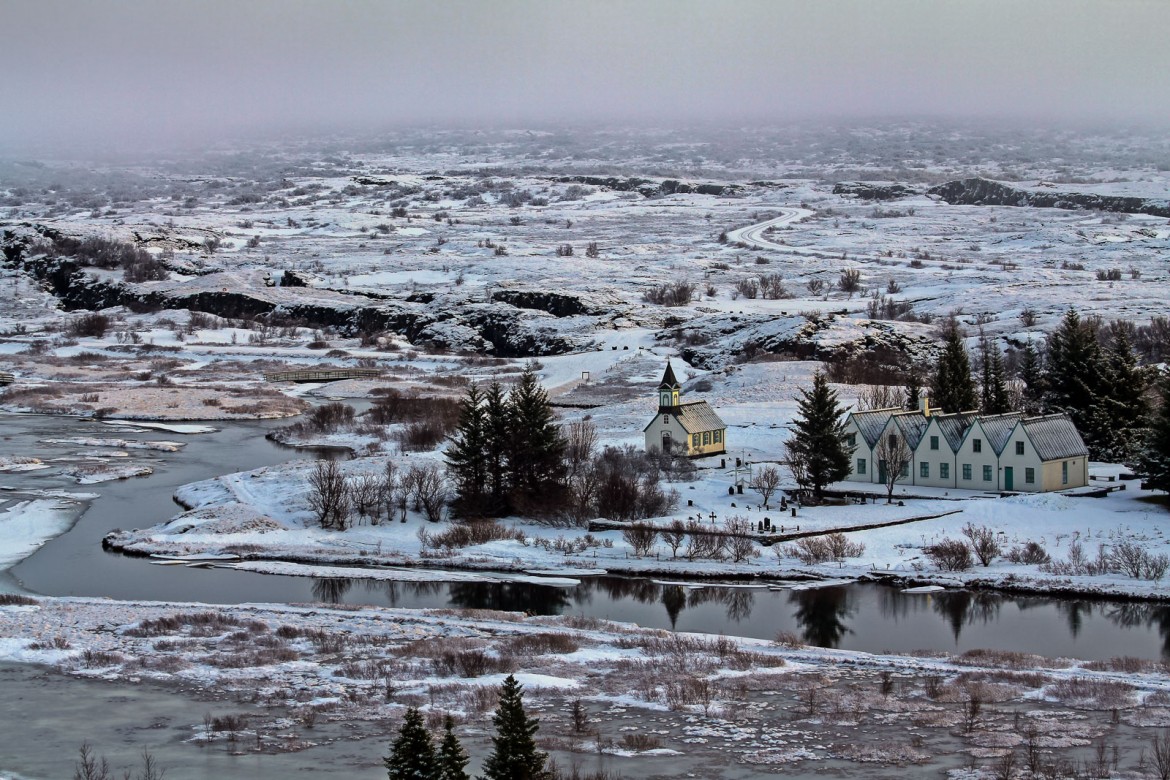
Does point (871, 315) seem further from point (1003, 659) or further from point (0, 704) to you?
point (0, 704)

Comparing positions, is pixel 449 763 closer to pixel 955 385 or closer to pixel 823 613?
pixel 823 613

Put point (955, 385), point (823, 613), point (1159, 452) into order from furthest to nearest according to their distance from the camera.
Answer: point (955, 385)
point (1159, 452)
point (823, 613)

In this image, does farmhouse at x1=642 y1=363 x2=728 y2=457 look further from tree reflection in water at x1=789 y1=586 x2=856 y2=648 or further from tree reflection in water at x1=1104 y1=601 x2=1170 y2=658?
tree reflection in water at x1=1104 y1=601 x2=1170 y2=658

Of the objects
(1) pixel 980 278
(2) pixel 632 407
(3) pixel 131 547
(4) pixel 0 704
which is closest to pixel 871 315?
(1) pixel 980 278

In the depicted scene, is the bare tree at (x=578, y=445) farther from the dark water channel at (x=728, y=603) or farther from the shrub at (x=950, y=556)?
the shrub at (x=950, y=556)

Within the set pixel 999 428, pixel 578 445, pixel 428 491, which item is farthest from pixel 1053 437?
pixel 428 491

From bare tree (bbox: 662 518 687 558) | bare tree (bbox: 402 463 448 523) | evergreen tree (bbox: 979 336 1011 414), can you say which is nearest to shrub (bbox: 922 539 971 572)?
bare tree (bbox: 662 518 687 558)

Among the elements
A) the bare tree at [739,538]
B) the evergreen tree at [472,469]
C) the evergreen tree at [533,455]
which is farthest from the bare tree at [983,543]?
the evergreen tree at [472,469]
